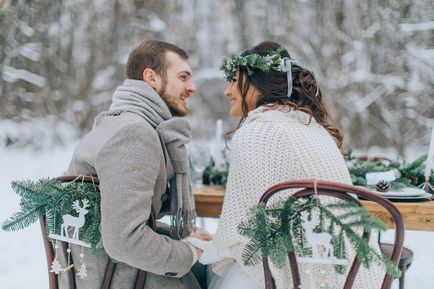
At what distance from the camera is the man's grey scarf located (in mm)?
1238

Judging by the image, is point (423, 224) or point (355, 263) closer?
point (355, 263)

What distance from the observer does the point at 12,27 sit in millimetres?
4918

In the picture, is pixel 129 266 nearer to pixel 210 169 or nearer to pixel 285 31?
pixel 210 169

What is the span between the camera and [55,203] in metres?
1.11

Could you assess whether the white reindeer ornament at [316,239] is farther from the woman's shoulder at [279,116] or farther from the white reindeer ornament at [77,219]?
the white reindeer ornament at [77,219]

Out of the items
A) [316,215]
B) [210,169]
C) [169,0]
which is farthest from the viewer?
[169,0]

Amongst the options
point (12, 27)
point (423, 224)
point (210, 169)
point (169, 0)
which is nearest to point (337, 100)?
point (169, 0)

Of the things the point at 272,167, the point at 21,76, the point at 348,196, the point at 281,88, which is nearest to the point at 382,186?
the point at 281,88

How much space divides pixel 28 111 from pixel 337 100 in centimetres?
324

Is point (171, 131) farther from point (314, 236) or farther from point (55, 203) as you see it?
point (314, 236)

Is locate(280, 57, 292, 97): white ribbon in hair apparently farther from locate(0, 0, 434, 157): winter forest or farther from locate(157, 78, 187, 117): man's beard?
locate(0, 0, 434, 157): winter forest

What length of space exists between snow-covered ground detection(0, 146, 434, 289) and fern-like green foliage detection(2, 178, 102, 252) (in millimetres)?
1319

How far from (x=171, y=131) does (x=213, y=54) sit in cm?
358

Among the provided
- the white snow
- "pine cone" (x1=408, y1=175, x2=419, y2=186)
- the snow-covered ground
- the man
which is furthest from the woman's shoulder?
the white snow
